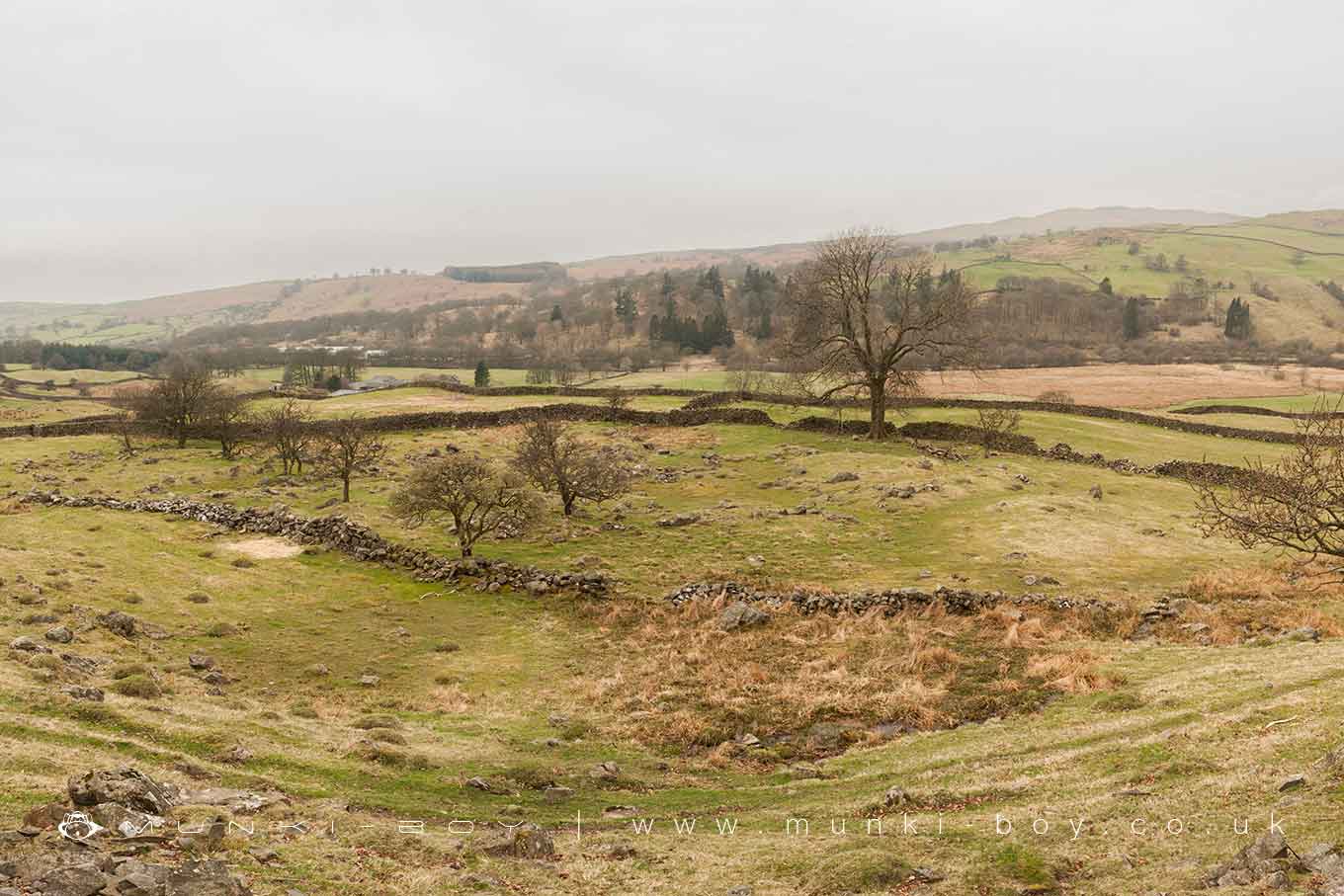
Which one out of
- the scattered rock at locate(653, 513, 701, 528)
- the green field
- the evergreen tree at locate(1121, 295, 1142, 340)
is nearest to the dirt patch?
the scattered rock at locate(653, 513, 701, 528)

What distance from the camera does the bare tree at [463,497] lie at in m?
34.0

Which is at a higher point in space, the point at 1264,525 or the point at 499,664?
the point at 1264,525

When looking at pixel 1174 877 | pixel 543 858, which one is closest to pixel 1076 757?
pixel 1174 877

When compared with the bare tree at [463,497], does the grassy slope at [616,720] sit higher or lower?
lower

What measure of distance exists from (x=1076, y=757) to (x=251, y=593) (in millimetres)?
28980

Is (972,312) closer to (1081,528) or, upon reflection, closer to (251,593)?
(1081,528)

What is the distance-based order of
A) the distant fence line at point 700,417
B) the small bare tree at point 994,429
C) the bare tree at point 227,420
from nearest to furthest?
the small bare tree at point 994,429 → the bare tree at point 227,420 → the distant fence line at point 700,417

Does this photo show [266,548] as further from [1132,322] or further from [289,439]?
[1132,322]

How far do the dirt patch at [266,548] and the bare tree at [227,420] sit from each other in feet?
83.8

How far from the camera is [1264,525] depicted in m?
15.4

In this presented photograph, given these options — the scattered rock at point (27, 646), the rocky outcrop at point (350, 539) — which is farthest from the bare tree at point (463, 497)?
the scattered rock at point (27, 646)

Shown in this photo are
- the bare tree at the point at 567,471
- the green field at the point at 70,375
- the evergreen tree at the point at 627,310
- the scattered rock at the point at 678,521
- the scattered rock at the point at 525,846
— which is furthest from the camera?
the evergreen tree at the point at 627,310

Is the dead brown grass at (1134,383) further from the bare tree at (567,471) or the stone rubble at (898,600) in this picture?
the stone rubble at (898,600)

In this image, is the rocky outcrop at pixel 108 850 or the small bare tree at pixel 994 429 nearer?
the rocky outcrop at pixel 108 850
